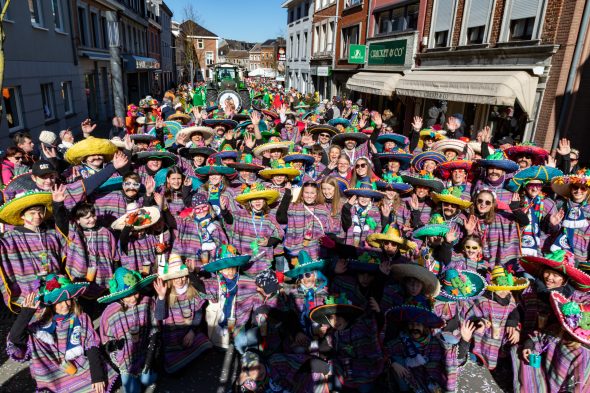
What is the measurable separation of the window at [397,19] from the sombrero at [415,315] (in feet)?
52.5

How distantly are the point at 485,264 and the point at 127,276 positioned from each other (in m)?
4.09

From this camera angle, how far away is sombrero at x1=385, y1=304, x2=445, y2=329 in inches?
134

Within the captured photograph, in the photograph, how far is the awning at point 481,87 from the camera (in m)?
10.0

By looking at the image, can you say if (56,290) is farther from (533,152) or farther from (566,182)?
(533,152)

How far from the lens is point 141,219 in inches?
181

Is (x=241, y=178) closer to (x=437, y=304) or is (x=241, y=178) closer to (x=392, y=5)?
(x=437, y=304)

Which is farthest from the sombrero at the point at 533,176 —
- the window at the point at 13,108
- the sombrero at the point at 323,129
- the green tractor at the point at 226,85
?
the green tractor at the point at 226,85

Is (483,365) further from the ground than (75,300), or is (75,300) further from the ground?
(75,300)

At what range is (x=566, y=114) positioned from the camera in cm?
964

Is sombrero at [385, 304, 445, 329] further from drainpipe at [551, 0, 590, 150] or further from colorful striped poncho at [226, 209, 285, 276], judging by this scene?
drainpipe at [551, 0, 590, 150]

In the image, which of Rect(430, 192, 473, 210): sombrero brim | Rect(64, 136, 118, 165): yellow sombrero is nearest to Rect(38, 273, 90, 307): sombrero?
Rect(64, 136, 118, 165): yellow sombrero

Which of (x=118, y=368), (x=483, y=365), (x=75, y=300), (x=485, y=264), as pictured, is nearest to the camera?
(x=75, y=300)

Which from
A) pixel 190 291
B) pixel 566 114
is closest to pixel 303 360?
pixel 190 291

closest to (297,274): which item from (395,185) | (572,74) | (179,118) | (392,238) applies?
(392,238)
